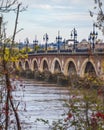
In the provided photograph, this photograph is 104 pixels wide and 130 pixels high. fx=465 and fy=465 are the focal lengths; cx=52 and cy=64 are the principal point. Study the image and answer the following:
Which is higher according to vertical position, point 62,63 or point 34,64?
point 62,63

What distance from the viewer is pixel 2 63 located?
655 centimetres

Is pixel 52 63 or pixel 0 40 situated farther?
pixel 52 63

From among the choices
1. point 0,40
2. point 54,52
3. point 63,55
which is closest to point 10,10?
point 0,40

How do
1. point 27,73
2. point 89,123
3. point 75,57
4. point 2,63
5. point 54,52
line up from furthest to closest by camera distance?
point 27,73, point 54,52, point 75,57, point 89,123, point 2,63

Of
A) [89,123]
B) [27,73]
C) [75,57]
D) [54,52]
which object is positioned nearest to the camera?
[89,123]

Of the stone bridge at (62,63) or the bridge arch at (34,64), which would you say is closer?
the stone bridge at (62,63)

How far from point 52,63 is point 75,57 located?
402 inches

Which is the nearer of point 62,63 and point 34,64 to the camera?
point 62,63

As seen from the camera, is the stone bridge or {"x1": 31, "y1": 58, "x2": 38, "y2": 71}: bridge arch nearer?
the stone bridge

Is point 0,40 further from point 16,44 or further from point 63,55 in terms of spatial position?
point 63,55

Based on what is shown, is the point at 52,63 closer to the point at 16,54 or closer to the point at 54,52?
the point at 54,52

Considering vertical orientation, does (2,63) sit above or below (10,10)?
below

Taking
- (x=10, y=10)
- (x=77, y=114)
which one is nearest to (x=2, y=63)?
(x=10, y=10)

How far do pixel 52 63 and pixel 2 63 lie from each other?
57.0 meters
